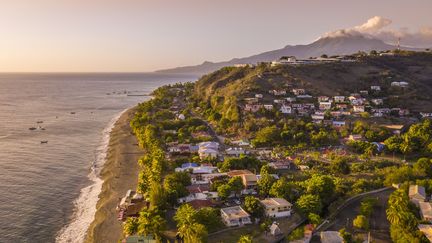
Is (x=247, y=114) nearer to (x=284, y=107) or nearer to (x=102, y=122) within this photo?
(x=284, y=107)

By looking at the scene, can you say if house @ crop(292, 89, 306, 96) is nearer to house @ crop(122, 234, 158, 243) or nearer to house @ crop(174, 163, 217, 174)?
house @ crop(174, 163, 217, 174)

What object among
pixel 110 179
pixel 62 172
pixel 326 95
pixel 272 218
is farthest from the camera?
pixel 326 95

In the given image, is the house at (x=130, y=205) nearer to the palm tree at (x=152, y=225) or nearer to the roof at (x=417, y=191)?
the palm tree at (x=152, y=225)

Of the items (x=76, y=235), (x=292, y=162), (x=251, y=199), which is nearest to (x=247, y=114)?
(x=292, y=162)

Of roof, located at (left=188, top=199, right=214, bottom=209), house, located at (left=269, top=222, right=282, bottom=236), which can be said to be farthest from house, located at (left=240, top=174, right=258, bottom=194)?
house, located at (left=269, top=222, right=282, bottom=236)

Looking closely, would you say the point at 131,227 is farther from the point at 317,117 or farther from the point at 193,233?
the point at 317,117

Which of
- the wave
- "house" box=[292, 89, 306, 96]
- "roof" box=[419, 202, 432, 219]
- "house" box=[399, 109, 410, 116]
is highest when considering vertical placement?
"house" box=[292, 89, 306, 96]

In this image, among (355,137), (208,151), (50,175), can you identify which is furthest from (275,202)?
(50,175)
